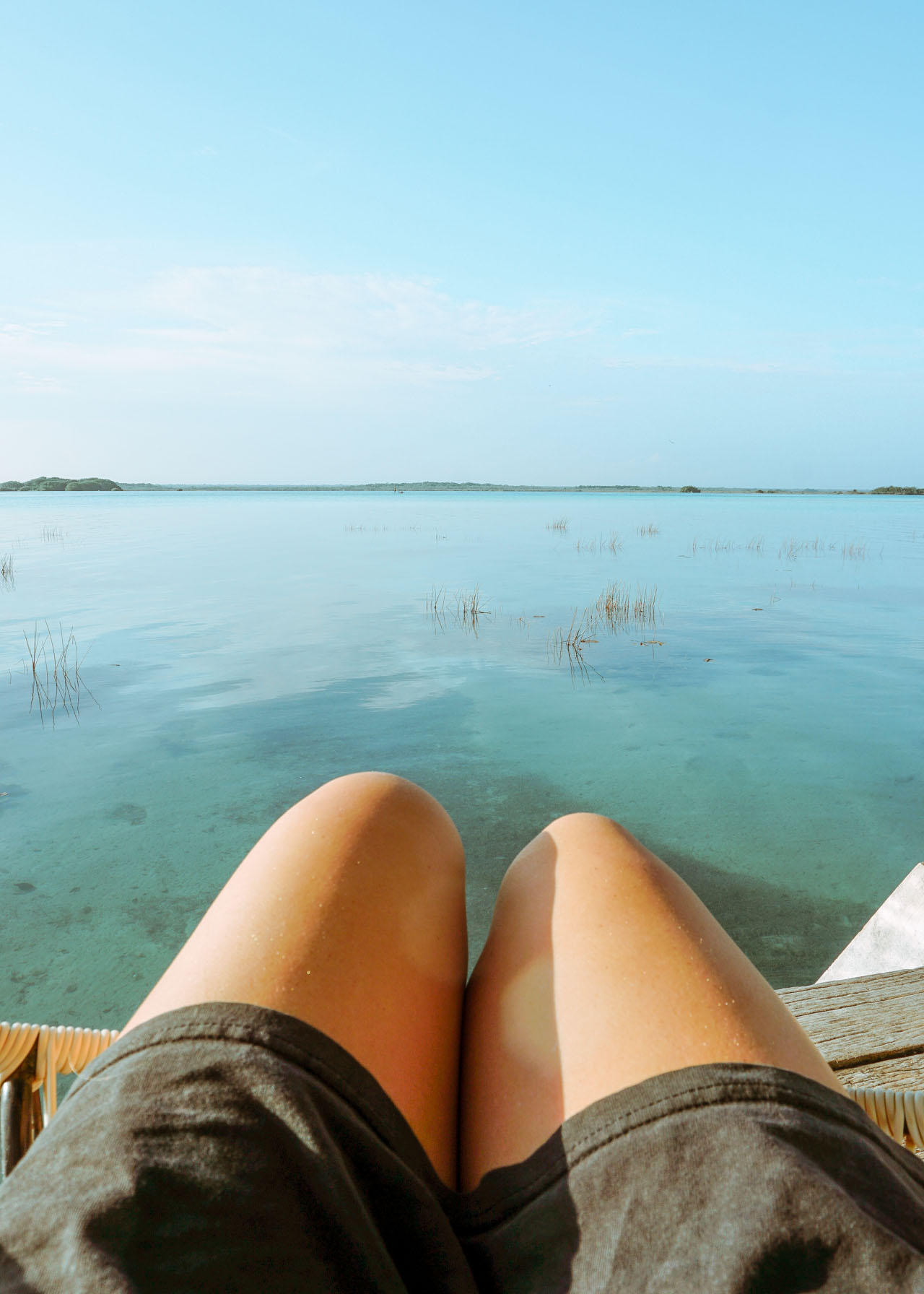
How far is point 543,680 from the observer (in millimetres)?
6680

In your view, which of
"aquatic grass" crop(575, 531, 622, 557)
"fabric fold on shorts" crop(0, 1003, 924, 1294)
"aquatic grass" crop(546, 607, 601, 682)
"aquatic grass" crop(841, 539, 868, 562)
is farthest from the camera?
"aquatic grass" crop(575, 531, 622, 557)

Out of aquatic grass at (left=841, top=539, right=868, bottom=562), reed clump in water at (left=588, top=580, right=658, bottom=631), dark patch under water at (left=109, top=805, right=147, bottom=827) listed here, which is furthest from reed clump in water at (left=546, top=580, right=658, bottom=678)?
aquatic grass at (left=841, top=539, right=868, bottom=562)

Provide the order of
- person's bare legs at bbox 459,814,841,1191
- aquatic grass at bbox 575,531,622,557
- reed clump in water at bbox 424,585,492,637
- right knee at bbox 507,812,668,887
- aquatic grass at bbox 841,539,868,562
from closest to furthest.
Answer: person's bare legs at bbox 459,814,841,1191 < right knee at bbox 507,812,668,887 < reed clump in water at bbox 424,585,492,637 < aquatic grass at bbox 841,539,868,562 < aquatic grass at bbox 575,531,622,557

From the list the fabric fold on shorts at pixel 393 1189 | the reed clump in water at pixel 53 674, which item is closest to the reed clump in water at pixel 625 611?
the reed clump in water at pixel 53 674

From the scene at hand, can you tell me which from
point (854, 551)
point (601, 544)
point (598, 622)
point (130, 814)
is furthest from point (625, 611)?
point (854, 551)

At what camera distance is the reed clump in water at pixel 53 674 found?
19.1 feet

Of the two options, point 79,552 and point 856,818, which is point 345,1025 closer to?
point 856,818

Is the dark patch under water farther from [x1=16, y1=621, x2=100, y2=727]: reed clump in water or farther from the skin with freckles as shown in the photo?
the skin with freckles

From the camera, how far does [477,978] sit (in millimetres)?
1029

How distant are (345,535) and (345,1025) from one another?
2404cm

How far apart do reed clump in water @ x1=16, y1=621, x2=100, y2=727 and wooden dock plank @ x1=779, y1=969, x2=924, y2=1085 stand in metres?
5.48

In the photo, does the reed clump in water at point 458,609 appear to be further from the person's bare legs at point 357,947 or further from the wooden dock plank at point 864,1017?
the person's bare legs at point 357,947

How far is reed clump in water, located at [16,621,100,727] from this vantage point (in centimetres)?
582

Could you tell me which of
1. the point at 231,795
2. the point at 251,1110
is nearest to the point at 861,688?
the point at 231,795
